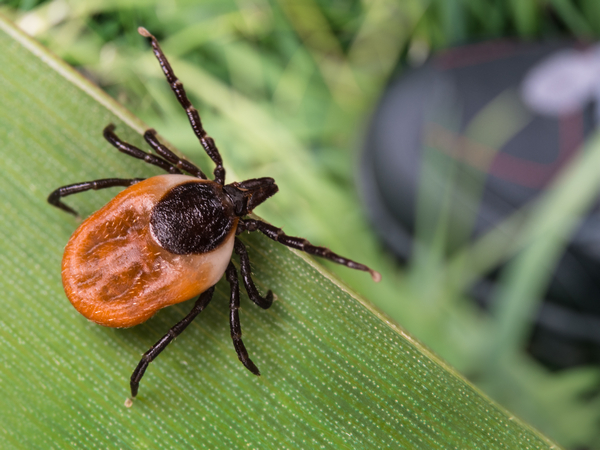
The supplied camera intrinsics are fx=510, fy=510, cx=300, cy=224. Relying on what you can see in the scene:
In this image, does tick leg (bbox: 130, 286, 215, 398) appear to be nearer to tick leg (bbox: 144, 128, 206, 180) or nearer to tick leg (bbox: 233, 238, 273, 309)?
tick leg (bbox: 233, 238, 273, 309)

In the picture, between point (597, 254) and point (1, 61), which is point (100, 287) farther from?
point (597, 254)

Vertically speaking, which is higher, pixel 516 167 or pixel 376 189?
pixel 516 167

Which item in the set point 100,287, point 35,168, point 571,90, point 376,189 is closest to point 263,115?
point 376,189

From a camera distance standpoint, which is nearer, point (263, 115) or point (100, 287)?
point (100, 287)

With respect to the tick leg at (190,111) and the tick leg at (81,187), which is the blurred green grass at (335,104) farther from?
the tick leg at (81,187)

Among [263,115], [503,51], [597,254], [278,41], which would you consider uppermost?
[503,51]

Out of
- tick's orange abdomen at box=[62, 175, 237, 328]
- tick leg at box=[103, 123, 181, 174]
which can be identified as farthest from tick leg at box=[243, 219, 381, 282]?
tick leg at box=[103, 123, 181, 174]

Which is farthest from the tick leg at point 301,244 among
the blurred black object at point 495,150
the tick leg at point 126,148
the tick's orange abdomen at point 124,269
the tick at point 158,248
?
the blurred black object at point 495,150

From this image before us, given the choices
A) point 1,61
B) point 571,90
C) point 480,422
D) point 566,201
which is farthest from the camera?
point 571,90
